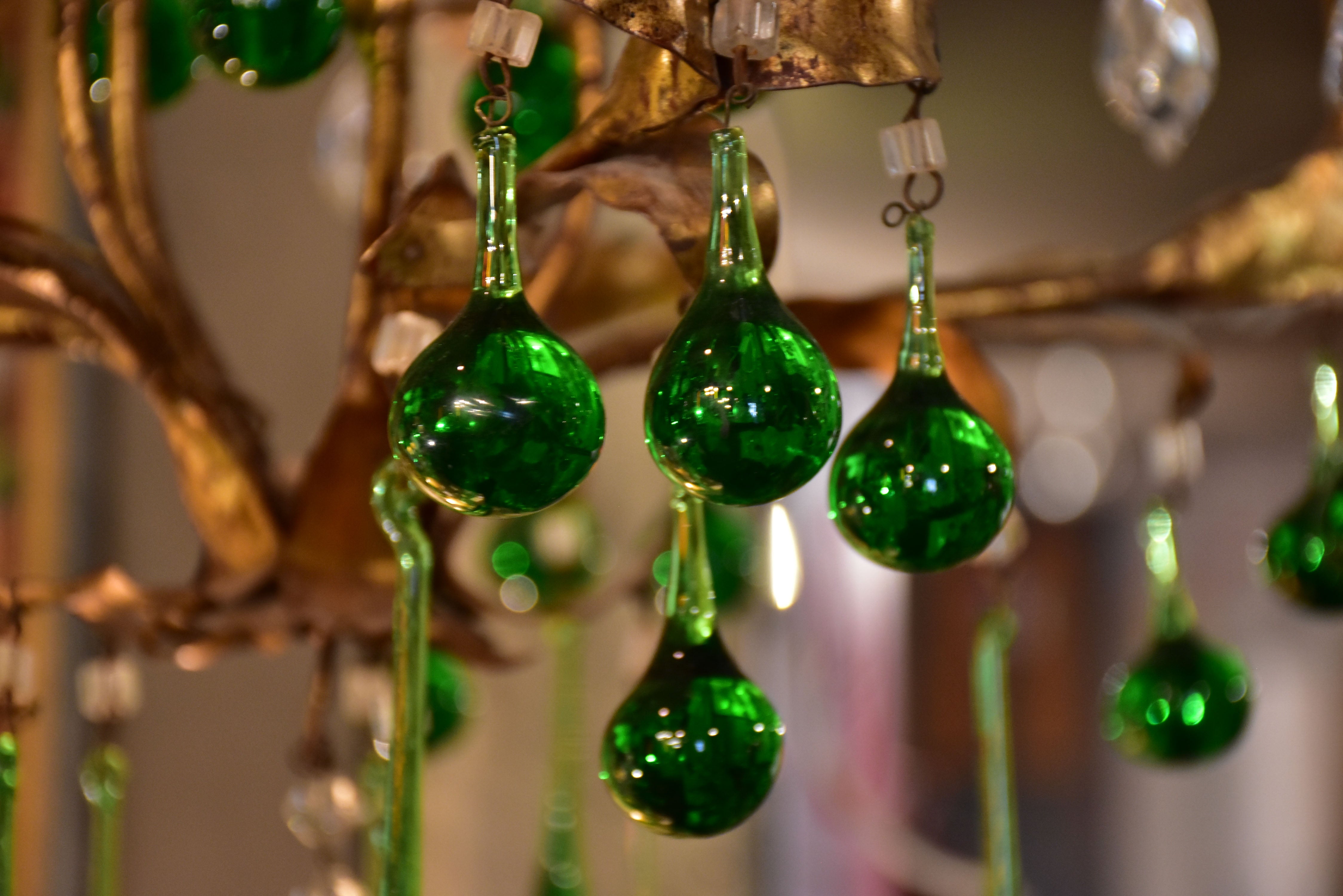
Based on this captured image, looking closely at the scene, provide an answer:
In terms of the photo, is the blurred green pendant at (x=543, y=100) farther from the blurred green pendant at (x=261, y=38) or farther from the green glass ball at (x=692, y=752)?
the green glass ball at (x=692, y=752)

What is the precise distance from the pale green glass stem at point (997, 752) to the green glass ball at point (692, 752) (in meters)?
0.21

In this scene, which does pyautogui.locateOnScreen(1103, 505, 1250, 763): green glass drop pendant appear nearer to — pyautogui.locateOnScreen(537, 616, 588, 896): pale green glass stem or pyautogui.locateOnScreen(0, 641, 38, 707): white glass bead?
pyautogui.locateOnScreen(537, 616, 588, 896): pale green glass stem

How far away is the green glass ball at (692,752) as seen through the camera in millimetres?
417

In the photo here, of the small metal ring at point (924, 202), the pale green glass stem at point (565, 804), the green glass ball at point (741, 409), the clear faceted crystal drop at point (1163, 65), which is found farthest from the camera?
the pale green glass stem at point (565, 804)

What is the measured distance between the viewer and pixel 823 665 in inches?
72.2

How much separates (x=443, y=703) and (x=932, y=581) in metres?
1.20

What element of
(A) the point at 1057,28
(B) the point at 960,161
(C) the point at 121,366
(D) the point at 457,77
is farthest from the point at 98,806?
(A) the point at 1057,28

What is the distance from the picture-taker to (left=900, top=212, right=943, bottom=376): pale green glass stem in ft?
1.42

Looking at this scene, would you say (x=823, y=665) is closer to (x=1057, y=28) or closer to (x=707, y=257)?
(x=1057, y=28)

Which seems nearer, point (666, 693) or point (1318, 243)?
point (666, 693)

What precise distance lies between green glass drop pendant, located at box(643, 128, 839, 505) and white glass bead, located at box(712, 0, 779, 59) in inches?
2.3

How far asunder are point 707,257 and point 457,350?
72 mm

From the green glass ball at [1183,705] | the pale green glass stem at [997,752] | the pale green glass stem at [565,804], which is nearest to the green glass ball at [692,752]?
the pale green glass stem at [997,752]

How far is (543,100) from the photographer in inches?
31.6
